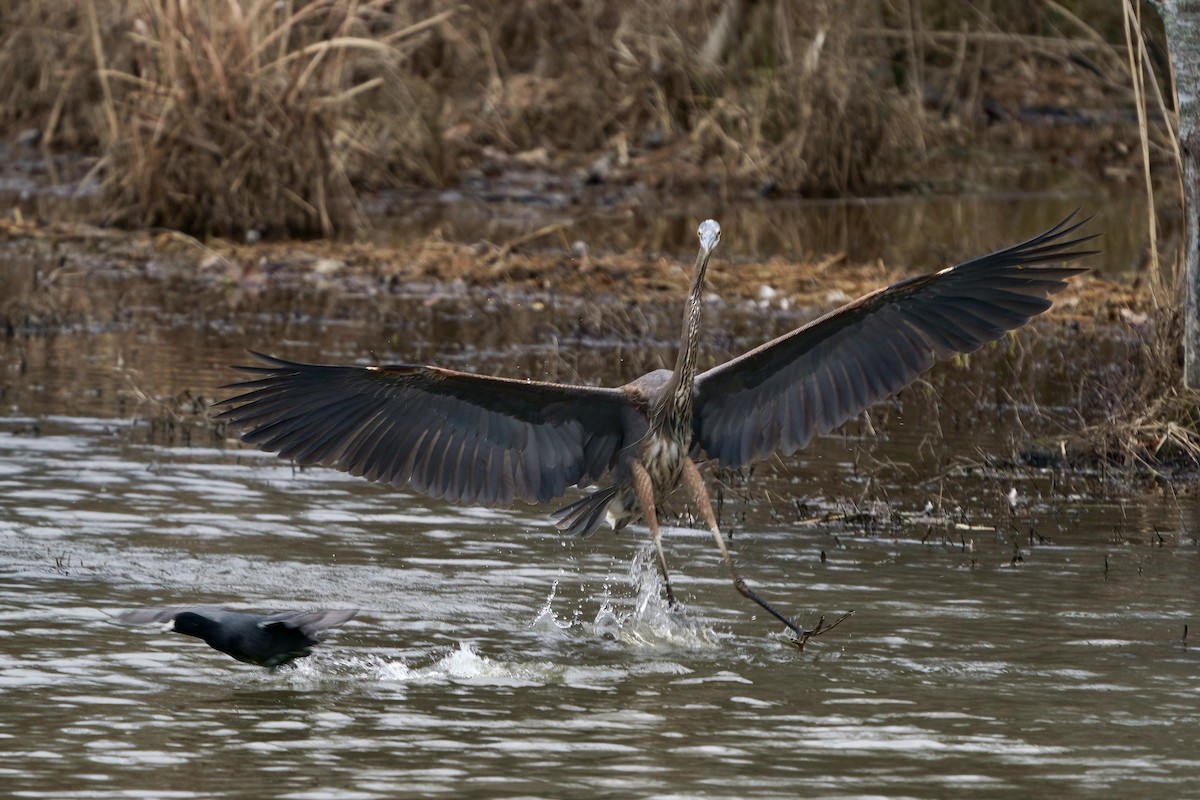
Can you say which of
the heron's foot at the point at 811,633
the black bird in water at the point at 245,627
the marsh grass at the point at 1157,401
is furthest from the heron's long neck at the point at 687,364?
the marsh grass at the point at 1157,401

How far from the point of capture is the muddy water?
504 cm

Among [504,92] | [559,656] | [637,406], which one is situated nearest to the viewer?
[559,656]

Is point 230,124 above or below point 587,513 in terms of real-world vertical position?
above

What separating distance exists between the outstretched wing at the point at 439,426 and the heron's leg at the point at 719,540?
0.33 metres

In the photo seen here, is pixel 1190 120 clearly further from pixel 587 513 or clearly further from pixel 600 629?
pixel 600 629

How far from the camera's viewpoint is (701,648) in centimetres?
651

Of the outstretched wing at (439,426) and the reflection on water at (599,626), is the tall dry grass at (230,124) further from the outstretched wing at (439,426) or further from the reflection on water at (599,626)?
the outstretched wing at (439,426)

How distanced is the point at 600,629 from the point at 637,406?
38.5 inches

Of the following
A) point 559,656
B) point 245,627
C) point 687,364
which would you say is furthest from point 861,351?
point 245,627

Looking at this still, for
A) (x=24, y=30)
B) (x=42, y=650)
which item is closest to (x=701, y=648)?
(x=42, y=650)

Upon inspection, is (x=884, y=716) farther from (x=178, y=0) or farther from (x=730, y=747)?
(x=178, y=0)

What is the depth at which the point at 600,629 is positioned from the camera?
6777mm

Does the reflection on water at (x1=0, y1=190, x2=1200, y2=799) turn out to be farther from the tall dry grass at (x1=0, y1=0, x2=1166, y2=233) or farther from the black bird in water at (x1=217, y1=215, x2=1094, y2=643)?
the tall dry grass at (x1=0, y1=0, x2=1166, y2=233)

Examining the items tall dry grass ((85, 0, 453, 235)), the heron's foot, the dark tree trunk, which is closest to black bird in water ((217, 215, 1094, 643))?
the heron's foot
